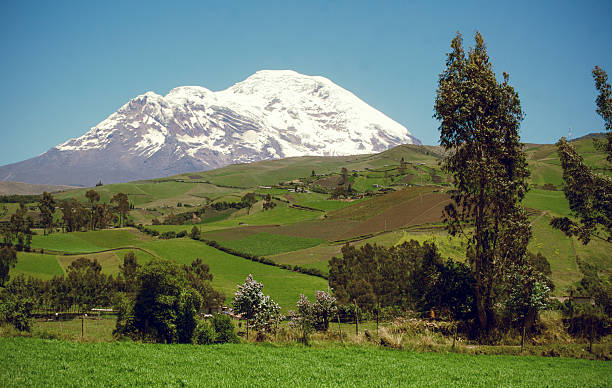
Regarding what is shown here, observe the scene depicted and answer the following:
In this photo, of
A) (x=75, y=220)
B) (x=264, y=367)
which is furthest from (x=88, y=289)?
(x=75, y=220)

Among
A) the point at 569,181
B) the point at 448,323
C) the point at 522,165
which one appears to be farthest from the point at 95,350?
the point at 569,181

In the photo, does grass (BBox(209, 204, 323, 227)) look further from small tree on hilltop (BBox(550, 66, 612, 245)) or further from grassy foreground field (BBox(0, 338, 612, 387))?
grassy foreground field (BBox(0, 338, 612, 387))

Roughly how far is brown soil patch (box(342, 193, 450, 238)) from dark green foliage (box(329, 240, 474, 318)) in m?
33.2

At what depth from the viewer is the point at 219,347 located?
2095 centimetres

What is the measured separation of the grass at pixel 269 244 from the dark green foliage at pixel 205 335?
243ft

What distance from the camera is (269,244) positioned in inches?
4267

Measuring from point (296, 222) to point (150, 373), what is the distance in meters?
117

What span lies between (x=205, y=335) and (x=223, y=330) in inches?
42.1

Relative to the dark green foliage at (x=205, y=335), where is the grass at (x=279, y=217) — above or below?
above

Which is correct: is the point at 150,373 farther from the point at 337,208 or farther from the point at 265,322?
the point at 337,208

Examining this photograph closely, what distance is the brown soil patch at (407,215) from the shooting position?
102m

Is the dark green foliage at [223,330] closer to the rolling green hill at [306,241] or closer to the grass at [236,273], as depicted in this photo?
the grass at [236,273]

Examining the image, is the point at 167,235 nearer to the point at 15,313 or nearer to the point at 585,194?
the point at 15,313

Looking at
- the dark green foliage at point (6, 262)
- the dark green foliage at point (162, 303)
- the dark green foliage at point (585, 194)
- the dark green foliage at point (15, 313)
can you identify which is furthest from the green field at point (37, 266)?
the dark green foliage at point (585, 194)
